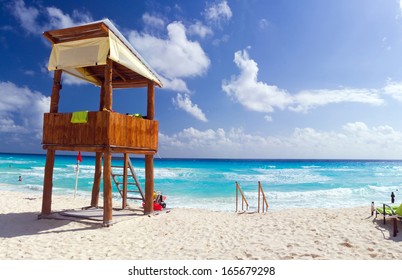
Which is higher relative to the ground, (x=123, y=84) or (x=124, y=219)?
(x=123, y=84)

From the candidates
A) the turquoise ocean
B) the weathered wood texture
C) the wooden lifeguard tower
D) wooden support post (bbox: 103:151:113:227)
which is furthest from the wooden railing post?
the turquoise ocean

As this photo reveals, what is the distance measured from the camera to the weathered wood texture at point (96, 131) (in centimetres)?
996

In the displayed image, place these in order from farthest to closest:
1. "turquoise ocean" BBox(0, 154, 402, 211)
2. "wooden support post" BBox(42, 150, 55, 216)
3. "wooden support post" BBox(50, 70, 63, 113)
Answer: "turquoise ocean" BBox(0, 154, 402, 211) → "wooden support post" BBox(42, 150, 55, 216) → "wooden support post" BBox(50, 70, 63, 113)

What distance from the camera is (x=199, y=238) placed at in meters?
9.18

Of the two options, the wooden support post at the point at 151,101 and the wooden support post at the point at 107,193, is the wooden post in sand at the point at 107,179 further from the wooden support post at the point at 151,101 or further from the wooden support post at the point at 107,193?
the wooden support post at the point at 151,101

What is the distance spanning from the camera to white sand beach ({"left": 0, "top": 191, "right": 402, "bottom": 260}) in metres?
7.41

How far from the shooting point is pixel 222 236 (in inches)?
368

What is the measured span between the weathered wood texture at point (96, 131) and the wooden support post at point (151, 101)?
878mm

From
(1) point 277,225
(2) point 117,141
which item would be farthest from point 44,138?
(1) point 277,225

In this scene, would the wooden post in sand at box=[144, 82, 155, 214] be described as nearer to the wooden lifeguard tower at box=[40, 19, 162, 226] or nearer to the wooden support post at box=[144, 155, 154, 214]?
the wooden support post at box=[144, 155, 154, 214]

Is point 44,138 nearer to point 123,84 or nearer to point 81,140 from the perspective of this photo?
point 81,140

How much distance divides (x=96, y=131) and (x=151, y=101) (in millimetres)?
3153

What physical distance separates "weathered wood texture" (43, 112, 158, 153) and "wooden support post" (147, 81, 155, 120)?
2.88 feet

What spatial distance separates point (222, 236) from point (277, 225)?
2.56 meters
